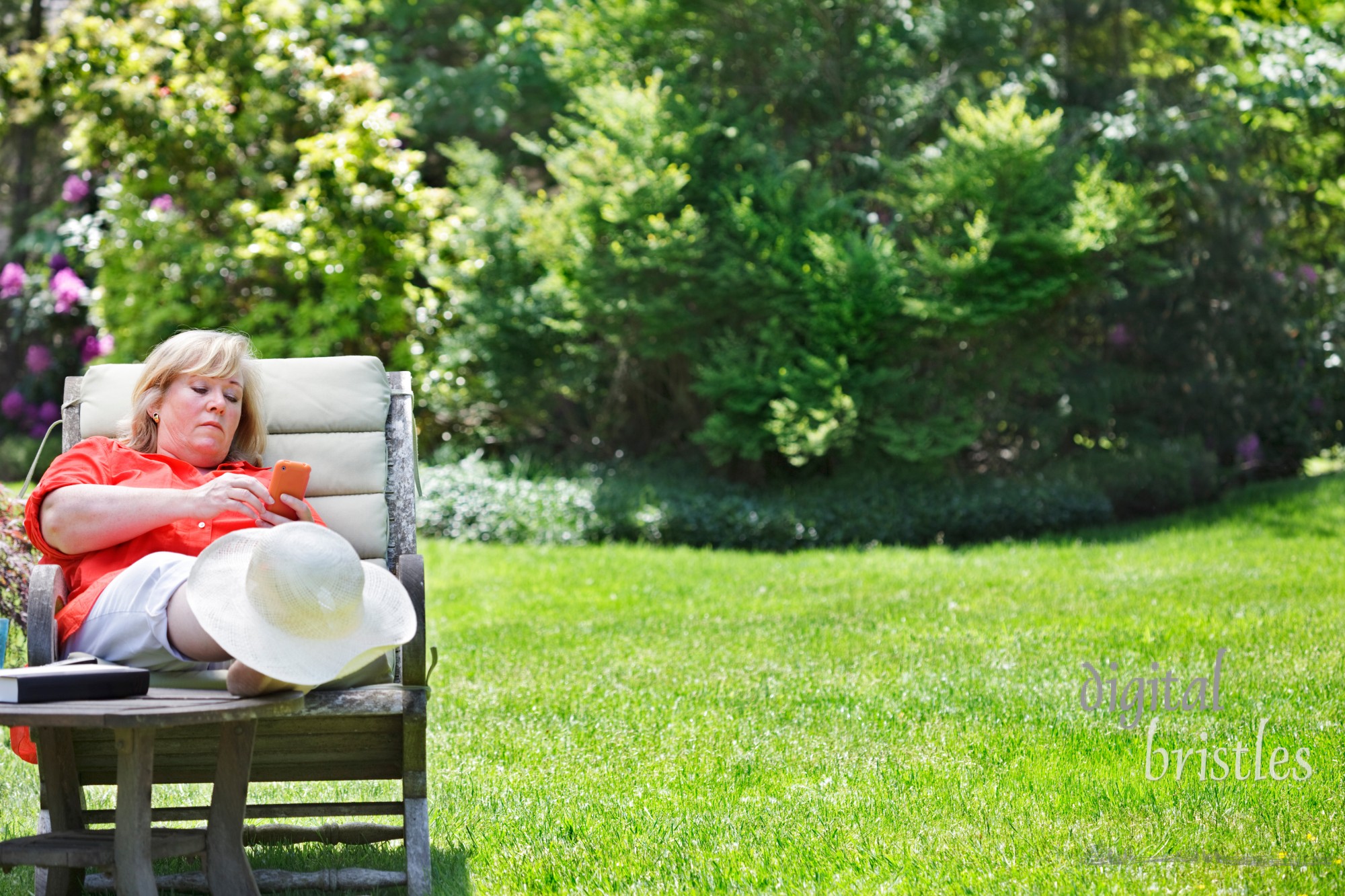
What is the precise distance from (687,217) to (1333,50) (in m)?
4.65

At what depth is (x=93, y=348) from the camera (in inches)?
423

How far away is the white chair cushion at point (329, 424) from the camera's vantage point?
3.12 meters

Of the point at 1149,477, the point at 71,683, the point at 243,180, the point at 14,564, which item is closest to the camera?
the point at 71,683

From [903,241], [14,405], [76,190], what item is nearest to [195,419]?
[903,241]

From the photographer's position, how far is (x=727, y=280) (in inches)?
335

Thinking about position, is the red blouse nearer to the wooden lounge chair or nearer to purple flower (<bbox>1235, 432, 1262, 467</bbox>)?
the wooden lounge chair

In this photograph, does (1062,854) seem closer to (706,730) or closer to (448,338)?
(706,730)

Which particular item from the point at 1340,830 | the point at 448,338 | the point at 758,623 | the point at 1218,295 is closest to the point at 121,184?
the point at 448,338

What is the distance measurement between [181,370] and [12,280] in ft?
32.1

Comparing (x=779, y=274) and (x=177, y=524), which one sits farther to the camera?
(x=779, y=274)

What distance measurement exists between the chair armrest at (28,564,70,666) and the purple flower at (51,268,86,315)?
8.78 metres

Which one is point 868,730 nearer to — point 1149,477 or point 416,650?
point 416,650

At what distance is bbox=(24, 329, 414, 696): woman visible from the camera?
2.36m

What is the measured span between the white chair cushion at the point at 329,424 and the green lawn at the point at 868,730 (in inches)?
33.3
